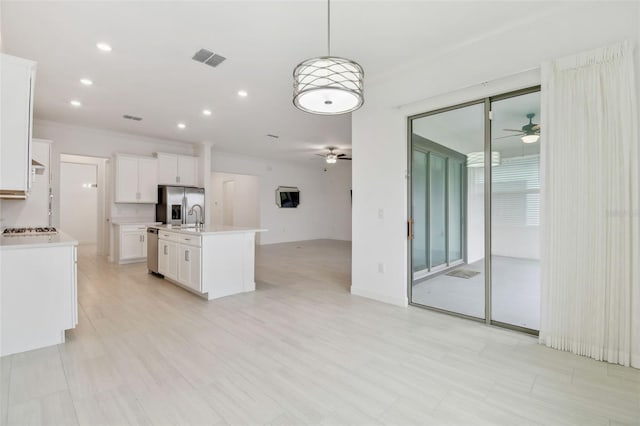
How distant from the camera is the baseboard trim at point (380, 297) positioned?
12.1 ft

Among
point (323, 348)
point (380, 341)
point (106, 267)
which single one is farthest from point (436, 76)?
point (106, 267)

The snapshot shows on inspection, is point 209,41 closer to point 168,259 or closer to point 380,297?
point 168,259

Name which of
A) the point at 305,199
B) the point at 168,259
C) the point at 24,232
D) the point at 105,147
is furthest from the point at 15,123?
the point at 305,199

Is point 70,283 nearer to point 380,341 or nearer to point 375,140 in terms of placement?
point 380,341

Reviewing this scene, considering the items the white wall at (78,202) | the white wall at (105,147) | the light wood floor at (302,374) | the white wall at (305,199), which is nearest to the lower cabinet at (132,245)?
the white wall at (105,147)

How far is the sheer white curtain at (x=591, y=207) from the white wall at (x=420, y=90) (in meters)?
0.23

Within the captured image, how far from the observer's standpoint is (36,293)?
261 cm

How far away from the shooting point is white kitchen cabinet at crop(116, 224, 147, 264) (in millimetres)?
6254

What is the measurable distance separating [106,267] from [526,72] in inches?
291

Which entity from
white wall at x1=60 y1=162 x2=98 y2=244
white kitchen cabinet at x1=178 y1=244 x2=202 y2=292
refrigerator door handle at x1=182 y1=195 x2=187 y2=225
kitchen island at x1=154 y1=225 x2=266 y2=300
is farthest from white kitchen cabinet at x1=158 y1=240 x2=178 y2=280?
white wall at x1=60 y1=162 x2=98 y2=244

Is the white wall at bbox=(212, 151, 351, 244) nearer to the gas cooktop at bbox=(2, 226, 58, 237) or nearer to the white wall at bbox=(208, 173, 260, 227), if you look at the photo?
the white wall at bbox=(208, 173, 260, 227)

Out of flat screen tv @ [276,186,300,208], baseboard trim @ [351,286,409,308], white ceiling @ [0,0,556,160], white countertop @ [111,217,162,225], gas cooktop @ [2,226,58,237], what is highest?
white ceiling @ [0,0,556,160]

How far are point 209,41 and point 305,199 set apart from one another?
27.4 ft

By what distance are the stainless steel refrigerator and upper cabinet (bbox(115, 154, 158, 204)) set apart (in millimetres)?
224
